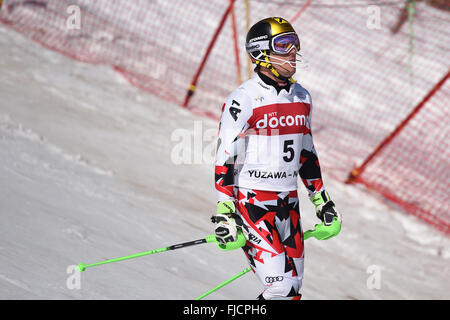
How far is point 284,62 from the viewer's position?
365 cm

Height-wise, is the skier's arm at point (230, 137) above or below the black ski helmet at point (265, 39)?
below

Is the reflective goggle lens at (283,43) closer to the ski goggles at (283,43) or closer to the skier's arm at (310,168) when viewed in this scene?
the ski goggles at (283,43)

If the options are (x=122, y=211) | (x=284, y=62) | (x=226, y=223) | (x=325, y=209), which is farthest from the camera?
(x=122, y=211)

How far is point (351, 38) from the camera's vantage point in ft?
50.9

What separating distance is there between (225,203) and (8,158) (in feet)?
12.1

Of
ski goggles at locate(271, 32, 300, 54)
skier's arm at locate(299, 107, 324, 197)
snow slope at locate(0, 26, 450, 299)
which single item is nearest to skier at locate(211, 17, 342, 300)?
ski goggles at locate(271, 32, 300, 54)

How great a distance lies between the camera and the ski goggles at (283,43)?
11.9 ft

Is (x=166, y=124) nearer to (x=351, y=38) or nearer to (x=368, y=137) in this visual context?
(x=368, y=137)

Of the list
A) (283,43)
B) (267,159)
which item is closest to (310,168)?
(267,159)

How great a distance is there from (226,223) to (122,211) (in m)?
2.97

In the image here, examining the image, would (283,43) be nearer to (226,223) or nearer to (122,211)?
(226,223)

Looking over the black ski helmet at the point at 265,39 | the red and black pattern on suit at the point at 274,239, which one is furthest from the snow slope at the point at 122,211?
the black ski helmet at the point at 265,39

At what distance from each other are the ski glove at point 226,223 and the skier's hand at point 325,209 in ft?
1.96

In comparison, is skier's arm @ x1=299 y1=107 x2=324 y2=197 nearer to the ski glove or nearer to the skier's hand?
the skier's hand
